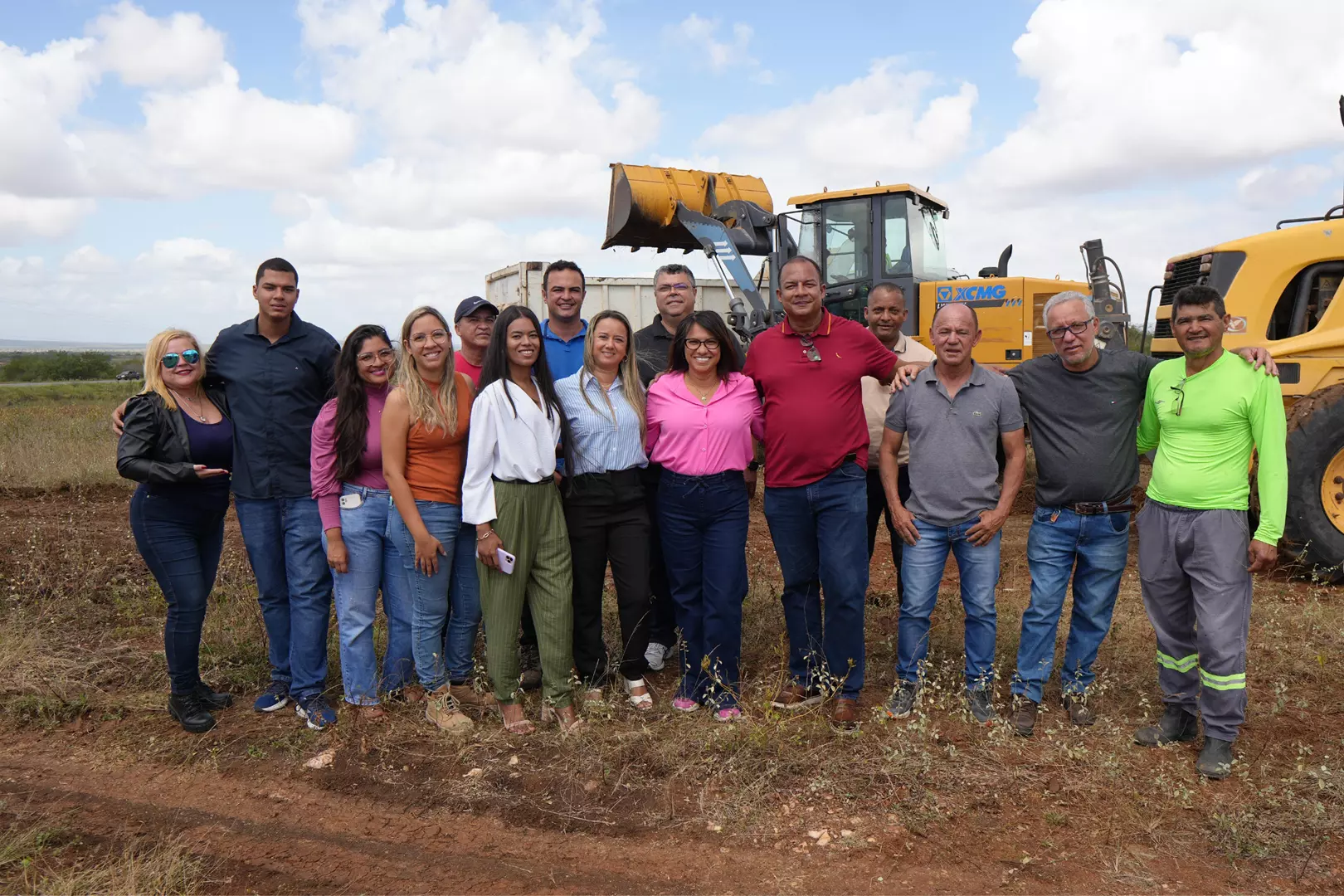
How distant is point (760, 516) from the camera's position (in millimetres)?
9422

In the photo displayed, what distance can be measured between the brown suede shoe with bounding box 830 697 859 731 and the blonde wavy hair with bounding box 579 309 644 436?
4.97 feet

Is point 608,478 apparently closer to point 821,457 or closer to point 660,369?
point 660,369

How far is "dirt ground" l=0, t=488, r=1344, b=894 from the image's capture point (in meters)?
3.17

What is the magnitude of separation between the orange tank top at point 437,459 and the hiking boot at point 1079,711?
289 cm

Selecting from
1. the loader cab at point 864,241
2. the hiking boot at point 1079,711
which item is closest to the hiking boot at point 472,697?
the hiking boot at point 1079,711

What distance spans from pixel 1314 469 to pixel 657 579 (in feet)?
Answer: 15.1

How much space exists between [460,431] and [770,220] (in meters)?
7.25

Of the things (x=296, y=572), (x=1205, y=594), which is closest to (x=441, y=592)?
(x=296, y=572)

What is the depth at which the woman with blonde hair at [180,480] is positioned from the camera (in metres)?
4.07

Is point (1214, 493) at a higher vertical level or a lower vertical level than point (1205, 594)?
higher

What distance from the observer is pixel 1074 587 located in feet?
13.5

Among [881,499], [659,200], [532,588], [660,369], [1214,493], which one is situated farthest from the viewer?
[659,200]

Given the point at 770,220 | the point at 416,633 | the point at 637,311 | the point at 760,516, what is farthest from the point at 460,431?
the point at 637,311

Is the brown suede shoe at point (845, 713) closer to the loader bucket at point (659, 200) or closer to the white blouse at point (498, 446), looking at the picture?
the white blouse at point (498, 446)
